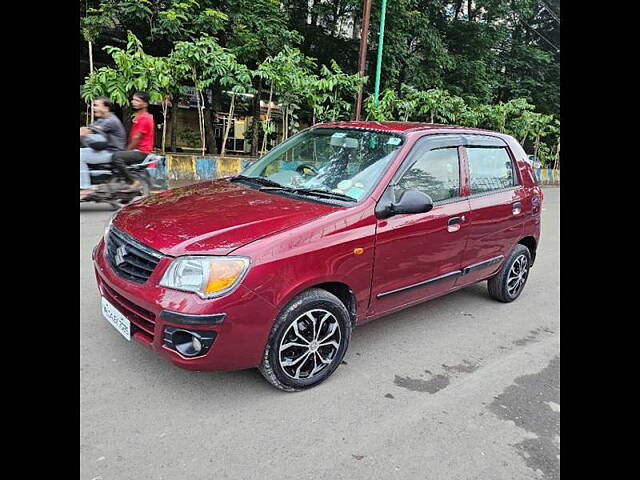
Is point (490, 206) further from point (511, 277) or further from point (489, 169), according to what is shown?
point (511, 277)

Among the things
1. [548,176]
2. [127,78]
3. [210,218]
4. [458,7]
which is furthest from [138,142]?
[548,176]

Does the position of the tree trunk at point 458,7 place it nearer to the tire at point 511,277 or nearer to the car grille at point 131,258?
the tire at point 511,277

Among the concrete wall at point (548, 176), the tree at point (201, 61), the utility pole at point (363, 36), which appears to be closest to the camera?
the tree at point (201, 61)

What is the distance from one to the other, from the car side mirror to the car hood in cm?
36

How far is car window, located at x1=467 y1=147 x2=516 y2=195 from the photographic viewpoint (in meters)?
4.28

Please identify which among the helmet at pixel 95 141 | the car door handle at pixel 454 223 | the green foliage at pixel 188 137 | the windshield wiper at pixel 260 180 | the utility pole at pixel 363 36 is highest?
the utility pole at pixel 363 36

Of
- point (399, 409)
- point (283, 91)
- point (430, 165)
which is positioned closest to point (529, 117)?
point (283, 91)

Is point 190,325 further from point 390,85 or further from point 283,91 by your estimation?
point 390,85

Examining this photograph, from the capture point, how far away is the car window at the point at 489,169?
4277 mm

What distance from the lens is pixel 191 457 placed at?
247 cm

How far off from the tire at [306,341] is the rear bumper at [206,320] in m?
0.11

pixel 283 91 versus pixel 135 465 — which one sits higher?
pixel 283 91

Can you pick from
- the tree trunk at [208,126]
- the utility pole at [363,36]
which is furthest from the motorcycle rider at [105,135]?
the utility pole at [363,36]

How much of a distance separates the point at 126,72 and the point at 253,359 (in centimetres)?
896
